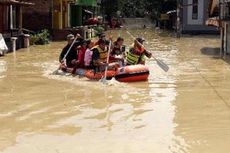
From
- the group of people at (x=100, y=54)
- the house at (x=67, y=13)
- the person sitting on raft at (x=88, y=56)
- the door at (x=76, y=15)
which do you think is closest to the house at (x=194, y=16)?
the house at (x=67, y=13)

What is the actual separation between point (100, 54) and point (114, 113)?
17.9ft

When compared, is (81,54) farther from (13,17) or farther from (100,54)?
(13,17)

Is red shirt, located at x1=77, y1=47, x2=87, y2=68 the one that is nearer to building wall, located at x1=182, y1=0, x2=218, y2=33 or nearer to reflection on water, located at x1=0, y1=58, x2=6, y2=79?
reflection on water, located at x1=0, y1=58, x2=6, y2=79

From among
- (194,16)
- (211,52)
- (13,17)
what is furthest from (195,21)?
(13,17)

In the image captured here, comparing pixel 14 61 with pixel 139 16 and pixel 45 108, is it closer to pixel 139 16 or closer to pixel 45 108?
pixel 45 108

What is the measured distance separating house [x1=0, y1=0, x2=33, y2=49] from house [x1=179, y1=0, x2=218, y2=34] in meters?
21.5

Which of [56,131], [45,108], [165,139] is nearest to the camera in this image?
[165,139]

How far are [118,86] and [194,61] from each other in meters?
9.20

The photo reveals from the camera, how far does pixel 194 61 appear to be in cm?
2377

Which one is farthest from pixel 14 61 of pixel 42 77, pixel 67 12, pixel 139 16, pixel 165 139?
pixel 139 16

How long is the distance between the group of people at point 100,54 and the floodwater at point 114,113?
0.68 meters

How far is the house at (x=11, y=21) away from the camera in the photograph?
2944 centimetres

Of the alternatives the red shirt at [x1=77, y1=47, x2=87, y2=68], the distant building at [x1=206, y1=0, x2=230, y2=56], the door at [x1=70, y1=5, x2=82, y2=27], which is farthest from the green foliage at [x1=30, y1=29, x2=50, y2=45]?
the red shirt at [x1=77, y1=47, x2=87, y2=68]

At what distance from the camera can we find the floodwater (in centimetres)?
880
